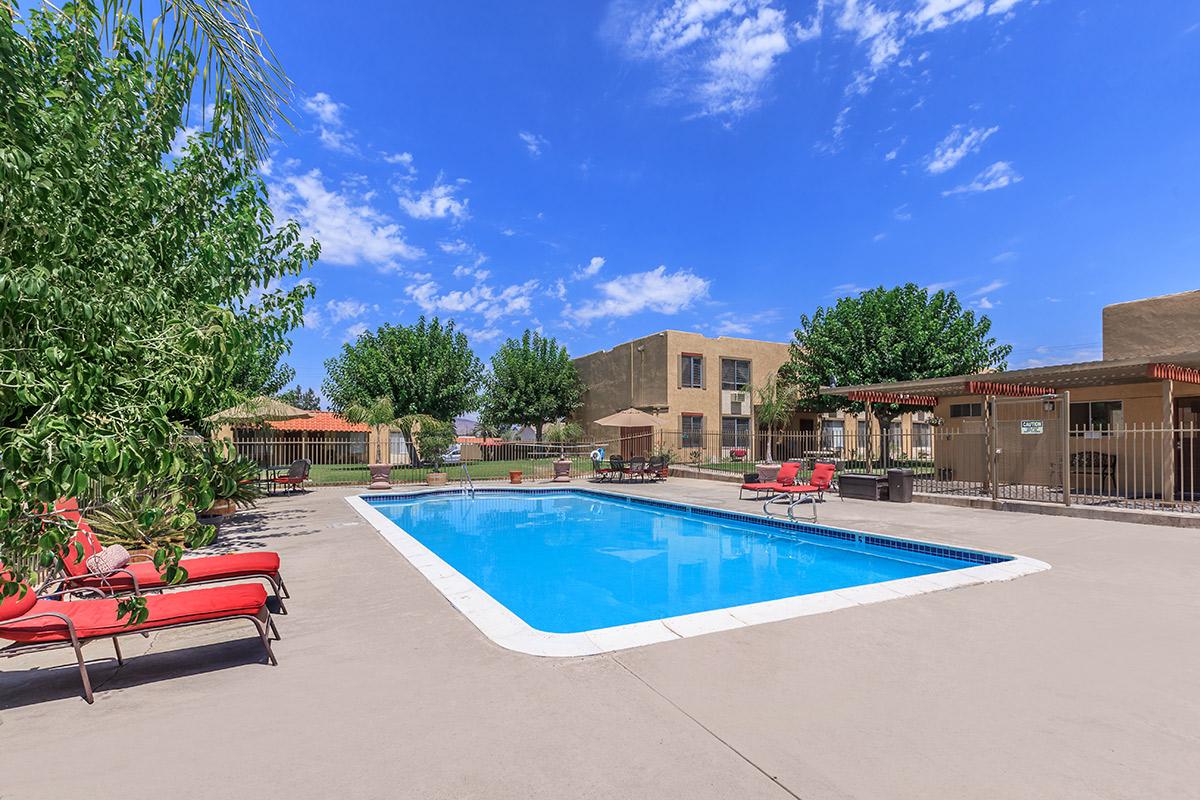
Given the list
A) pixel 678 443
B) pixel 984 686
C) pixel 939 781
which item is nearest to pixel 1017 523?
pixel 984 686

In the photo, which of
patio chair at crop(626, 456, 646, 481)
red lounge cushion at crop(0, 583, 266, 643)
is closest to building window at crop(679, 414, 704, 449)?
patio chair at crop(626, 456, 646, 481)

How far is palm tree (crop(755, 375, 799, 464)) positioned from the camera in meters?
30.1

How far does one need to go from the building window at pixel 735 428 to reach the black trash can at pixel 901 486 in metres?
16.8

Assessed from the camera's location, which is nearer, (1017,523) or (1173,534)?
(1173,534)

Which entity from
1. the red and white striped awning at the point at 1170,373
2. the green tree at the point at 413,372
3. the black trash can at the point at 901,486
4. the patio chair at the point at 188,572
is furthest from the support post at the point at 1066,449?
the green tree at the point at 413,372

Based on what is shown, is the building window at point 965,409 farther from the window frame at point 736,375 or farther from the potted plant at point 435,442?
the potted plant at point 435,442

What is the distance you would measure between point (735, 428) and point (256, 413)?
910 inches

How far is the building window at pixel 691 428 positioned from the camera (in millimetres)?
29688

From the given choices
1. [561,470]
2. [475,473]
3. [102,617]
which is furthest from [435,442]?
[102,617]

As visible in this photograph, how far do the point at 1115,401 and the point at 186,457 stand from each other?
19953mm

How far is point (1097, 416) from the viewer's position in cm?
1586

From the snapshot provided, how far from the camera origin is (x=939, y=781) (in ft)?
8.82

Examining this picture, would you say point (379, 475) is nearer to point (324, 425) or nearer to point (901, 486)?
point (901, 486)

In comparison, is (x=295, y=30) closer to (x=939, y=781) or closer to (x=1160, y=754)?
(x=939, y=781)
